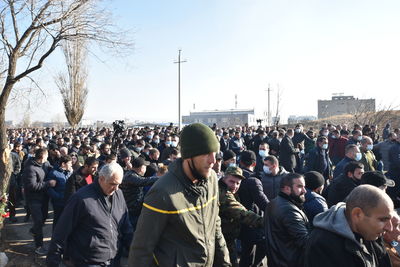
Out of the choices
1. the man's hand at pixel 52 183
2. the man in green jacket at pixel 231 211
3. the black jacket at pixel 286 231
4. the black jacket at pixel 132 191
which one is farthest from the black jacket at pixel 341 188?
the man's hand at pixel 52 183

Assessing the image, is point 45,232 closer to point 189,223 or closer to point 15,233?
point 15,233


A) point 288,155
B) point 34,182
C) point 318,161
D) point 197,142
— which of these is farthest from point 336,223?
point 288,155

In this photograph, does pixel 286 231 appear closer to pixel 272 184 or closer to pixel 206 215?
pixel 206 215

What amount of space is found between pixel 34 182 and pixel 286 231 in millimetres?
4806

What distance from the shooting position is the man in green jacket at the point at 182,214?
7.47 feet

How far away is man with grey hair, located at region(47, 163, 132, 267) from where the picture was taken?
134 inches

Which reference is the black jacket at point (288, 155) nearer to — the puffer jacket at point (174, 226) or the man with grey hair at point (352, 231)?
the puffer jacket at point (174, 226)

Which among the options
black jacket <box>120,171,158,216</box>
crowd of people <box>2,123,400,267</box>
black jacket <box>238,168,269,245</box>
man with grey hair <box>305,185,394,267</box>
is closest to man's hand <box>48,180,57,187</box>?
crowd of people <box>2,123,400,267</box>

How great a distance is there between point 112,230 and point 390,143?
9246mm

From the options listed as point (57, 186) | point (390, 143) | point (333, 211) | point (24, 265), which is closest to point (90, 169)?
point (57, 186)

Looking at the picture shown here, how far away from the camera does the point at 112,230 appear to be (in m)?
3.62

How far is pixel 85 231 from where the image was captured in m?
3.46

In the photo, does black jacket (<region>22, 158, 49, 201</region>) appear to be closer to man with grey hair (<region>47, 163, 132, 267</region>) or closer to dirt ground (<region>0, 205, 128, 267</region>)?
dirt ground (<region>0, 205, 128, 267</region>)

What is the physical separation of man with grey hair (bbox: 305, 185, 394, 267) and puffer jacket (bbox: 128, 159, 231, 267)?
0.78 meters
